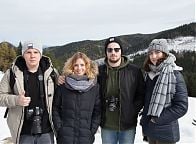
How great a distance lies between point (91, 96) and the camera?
3.58 meters

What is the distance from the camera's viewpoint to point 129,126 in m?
3.79

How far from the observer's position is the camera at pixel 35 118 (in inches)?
134

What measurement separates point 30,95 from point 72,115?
0.48m

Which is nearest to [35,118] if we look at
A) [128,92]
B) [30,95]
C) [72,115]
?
[30,95]

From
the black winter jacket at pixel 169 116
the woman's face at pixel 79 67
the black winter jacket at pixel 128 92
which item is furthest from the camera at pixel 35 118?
the black winter jacket at pixel 169 116

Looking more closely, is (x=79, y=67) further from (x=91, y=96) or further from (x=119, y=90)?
(x=119, y=90)

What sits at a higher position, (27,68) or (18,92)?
(27,68)

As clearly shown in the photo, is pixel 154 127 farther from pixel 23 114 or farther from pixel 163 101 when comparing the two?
pixel 23 114

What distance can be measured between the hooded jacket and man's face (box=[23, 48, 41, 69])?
0.10 meters

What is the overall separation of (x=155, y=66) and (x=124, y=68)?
1.28ft

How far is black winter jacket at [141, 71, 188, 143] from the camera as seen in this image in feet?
10.9

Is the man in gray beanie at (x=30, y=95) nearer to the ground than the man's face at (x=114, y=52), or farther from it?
nearer to the ground

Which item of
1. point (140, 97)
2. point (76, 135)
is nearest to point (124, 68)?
point (140, 97)

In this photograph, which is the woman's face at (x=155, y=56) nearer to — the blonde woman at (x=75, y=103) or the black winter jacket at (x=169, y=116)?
the black winter jacket at (x=169, y=116)
